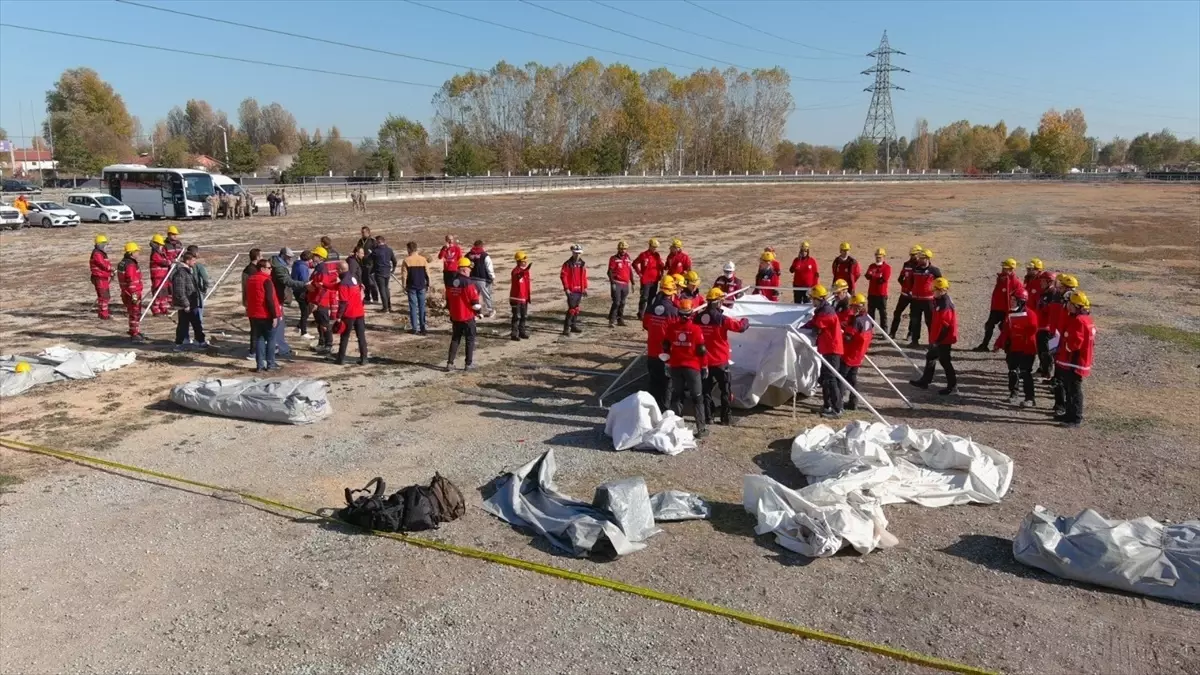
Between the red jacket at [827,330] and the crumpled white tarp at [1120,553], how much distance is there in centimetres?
404

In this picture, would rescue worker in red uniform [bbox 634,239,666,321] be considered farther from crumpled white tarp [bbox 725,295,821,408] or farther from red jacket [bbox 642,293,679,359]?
red jacket [bbox 642,293,679,359]

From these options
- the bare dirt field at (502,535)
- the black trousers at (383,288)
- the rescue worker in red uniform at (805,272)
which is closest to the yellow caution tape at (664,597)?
the bare dirt field at (502,535)

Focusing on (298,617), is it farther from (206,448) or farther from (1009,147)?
(1009,147)

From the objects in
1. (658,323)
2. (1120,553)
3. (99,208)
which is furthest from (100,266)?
(99,208)

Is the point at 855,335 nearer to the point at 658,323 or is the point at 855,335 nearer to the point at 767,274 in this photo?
the point at 658,323

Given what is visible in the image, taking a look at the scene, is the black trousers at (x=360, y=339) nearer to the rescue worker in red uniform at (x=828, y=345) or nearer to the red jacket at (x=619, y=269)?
the red jacket at (x=619, y=269)

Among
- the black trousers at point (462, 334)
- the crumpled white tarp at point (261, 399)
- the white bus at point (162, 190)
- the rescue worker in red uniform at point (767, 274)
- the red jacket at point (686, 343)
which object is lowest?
the crumpled white tarp at point (261, 399)

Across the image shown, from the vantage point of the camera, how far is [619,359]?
14.2 m

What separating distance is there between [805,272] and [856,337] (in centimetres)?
511

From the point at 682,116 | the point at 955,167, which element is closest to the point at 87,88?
the point at 682,116

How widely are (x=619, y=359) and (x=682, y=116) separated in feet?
394

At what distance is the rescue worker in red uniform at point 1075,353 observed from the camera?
33.0 feet

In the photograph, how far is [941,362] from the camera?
11789 mm

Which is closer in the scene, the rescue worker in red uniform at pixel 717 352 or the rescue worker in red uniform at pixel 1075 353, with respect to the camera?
the rescue worker in red uniform at pixel 1075 353
